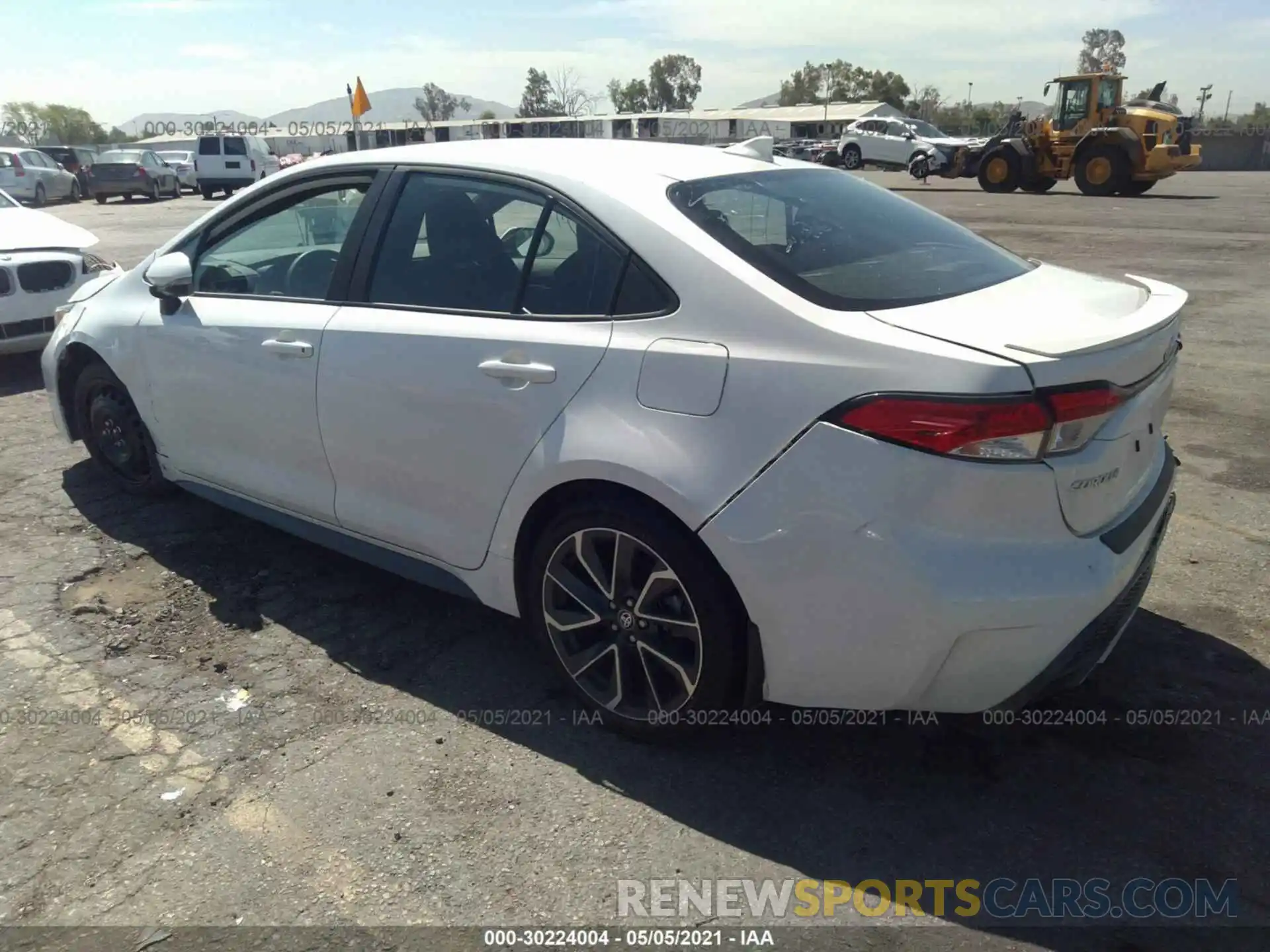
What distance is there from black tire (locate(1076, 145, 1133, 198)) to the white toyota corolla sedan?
22040 millimetres

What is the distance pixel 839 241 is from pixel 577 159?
0.87 meters

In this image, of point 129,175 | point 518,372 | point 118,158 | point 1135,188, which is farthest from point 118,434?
point 118,158

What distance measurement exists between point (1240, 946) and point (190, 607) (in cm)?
351

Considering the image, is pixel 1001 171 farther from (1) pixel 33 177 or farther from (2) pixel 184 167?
(1) pixel 33 177

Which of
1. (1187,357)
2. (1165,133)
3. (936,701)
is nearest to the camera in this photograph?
(936,701)

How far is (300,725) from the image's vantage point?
3061 millimetres

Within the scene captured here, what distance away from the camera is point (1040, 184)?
80.7 ft

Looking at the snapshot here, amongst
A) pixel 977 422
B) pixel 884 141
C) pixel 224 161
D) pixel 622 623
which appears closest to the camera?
pixel 977 422

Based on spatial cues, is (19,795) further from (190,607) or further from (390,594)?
(390,594)

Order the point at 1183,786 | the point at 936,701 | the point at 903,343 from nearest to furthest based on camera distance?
the point at 903,343
the point at 936,701
the point at 1183,786

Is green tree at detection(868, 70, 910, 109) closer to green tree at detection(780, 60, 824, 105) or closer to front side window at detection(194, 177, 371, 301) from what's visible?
green tree at detection(780, 60, 824, 105)

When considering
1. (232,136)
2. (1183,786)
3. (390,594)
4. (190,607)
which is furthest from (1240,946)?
(232,136)

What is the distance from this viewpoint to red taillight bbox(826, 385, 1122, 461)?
2.22 metres

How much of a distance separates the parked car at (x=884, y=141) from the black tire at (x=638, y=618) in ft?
116
